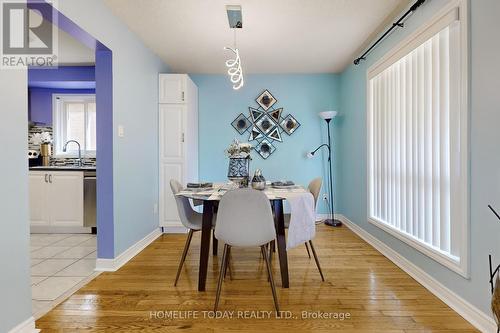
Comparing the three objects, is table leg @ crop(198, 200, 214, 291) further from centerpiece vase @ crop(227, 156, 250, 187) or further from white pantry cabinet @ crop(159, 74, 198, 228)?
white pantry cabinet @ crop(159, 74, 198, 228)

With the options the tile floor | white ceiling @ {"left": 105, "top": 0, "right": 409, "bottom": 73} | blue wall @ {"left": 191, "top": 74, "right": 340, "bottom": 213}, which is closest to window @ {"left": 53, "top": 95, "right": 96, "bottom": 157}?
the tile floor

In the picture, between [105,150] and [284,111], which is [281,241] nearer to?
[105,150]

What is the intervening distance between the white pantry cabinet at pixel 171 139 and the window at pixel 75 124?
4.82 ft

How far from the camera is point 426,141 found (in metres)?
2.21

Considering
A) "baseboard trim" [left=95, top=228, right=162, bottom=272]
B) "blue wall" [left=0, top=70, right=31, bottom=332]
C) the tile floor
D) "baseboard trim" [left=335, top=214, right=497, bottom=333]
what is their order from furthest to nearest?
"baseboard trim" [left=95, top=228, right=162, bottom=272], the tile floor, "baseboard trim" [left=335, top=214, right=497, bottom=333], "blue wall" [left=0, top=70, right=31, bottom=332]

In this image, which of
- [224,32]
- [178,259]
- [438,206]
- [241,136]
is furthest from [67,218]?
[438,206]

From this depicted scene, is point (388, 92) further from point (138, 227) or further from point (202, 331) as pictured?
point (138, 227)

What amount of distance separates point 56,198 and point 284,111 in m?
3.60

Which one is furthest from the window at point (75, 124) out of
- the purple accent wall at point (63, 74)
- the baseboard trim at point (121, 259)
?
the baseboard trim at point (121, 259)

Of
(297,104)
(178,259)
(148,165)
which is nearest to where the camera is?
(178,259)

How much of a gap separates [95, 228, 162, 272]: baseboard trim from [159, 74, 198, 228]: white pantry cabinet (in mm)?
534

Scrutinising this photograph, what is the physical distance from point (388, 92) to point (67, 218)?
433 centimetres

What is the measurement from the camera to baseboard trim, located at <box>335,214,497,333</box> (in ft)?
5.28

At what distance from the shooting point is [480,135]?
1627 mm
